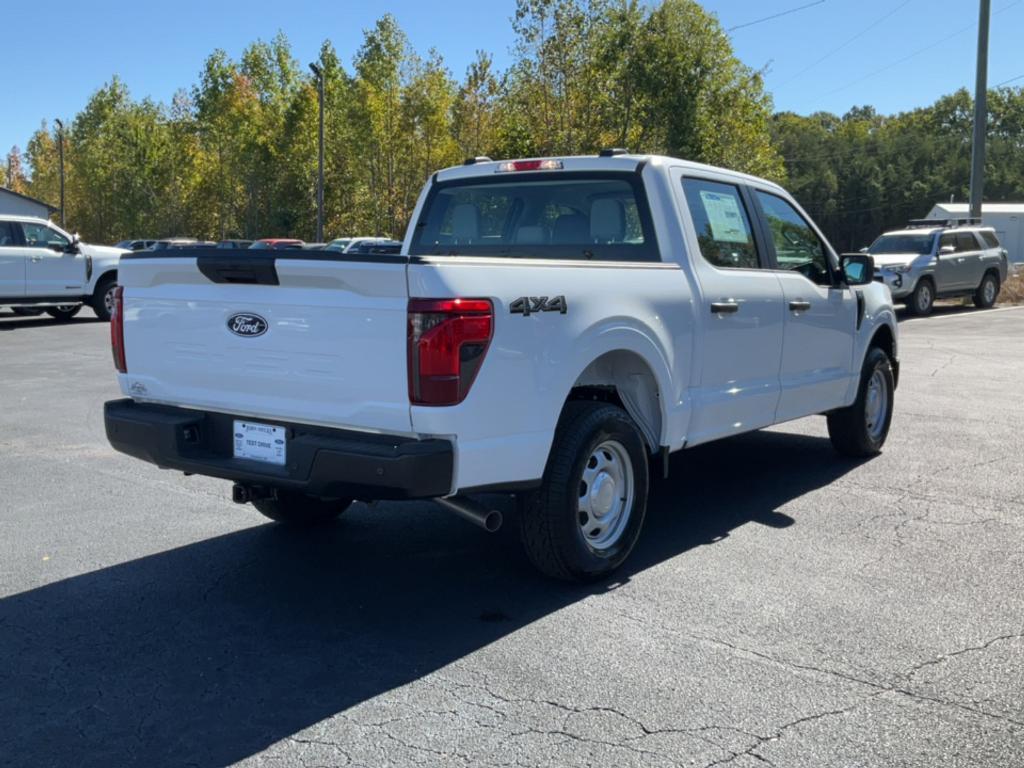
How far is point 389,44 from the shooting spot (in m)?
50.8

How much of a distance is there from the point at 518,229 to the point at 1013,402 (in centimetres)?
684

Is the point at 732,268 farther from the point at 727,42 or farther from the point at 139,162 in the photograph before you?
the point at 139,162

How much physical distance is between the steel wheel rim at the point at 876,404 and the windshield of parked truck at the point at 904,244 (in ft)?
52.0

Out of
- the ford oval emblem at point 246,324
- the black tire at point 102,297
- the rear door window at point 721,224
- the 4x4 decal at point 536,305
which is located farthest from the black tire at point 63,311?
the 4x4 decal at point 536,305

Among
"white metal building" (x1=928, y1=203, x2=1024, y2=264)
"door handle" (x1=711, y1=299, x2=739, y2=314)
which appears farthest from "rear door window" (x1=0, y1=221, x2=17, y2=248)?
"white metal building" (x1=928, y1=203, x2=1024, y2=264)

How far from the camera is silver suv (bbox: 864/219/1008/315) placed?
2228 cm

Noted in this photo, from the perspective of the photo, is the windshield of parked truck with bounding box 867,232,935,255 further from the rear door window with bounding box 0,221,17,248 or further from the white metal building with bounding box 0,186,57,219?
the white metal building with bounding box 0,186,57,219

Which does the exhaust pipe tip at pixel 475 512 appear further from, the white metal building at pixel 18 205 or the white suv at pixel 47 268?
the white metal building at pixel 18 205

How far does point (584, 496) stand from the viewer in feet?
16.0

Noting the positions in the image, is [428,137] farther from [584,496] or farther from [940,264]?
[584,496]

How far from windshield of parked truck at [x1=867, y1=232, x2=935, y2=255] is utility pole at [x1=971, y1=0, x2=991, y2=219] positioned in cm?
480

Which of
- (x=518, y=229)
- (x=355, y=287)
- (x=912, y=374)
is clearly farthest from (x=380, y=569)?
(x=912, y=374)

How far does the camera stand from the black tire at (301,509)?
19.0 ft

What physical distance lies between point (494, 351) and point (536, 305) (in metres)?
0.32
